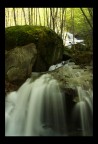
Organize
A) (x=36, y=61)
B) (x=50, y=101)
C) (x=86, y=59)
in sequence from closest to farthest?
1. (x=50, y=101)
2. (x=36, y=61)
3. (x=86, y=59)

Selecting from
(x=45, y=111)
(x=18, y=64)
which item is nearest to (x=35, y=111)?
(x=45, y=111)

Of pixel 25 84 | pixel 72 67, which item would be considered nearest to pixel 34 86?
pixel 25 84

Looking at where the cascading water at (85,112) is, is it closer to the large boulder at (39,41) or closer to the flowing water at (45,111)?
the flowing water at (45,111)

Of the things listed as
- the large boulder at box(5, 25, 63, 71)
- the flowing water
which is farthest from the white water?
the large boulder at box(5, 25, 63, 71)

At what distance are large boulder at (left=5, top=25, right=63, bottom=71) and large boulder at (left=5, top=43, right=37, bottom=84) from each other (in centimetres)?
24

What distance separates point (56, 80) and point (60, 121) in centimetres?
145

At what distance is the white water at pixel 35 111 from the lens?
523 centimetres

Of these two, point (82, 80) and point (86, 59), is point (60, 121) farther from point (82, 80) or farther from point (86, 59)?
point (86, 59)

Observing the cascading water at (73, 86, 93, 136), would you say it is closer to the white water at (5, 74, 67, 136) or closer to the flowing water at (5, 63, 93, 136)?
the flowing water at (5, 63, 93, 136)

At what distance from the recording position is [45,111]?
5547mm

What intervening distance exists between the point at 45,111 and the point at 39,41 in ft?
8.82

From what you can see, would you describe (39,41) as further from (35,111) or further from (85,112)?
(85,112)

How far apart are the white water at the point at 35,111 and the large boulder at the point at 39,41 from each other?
54.9 inches
